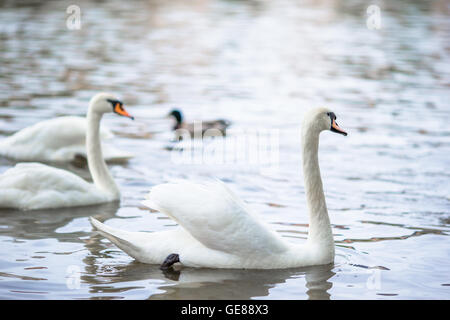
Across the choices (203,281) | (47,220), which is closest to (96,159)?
(47,220)

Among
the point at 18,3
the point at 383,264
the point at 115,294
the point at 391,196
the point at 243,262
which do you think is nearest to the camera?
the point at 115,294

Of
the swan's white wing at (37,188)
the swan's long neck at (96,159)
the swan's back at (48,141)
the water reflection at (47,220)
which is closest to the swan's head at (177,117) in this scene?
the swan's back at (48,141)

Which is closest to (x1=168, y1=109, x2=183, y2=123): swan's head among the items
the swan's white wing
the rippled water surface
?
the rippled water surface

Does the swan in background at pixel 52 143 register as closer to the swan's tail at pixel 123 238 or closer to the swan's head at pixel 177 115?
the swan's head at pixel 177 115

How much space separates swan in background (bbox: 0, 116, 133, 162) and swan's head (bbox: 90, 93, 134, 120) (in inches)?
70.1

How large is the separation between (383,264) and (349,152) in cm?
567


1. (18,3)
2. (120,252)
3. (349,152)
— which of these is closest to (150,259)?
(120,252)

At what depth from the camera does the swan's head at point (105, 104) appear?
9.74 metres

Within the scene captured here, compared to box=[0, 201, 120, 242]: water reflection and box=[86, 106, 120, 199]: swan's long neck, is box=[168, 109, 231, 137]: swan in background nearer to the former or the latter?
box=[86, 106, 120, 199]: swan's long neck

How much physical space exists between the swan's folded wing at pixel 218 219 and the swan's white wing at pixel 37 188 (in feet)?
8.57

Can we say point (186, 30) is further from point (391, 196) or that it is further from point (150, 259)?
point (150, 259)

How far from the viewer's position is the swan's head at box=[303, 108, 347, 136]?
7074mm

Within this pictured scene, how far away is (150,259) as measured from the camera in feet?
22.8

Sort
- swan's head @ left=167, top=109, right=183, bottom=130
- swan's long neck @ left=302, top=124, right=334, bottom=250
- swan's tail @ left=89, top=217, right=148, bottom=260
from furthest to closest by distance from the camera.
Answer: swan's head @ left=167, top=109, right=183, bottom=130, swan's long neck @ left=302, top=124, right=334, bottom=250, swan's tail @ left=89, top=217, right=148, bottom=260
